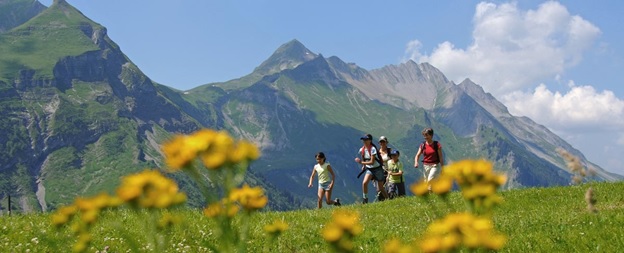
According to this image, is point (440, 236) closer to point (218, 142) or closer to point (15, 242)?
point (218, 142)

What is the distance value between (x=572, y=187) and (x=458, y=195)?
422 cm

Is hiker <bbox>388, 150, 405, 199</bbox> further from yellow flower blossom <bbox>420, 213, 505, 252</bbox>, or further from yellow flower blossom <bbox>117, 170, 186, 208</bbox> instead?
yellow flower blossom <bbox>420, 213, 505, 252</bbox>

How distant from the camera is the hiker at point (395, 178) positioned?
23234mm

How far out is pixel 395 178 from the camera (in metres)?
23.6

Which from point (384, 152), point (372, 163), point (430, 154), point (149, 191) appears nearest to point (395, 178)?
point (384, 152)

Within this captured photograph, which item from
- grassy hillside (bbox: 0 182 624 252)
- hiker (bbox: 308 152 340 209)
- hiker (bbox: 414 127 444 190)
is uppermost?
hiker (bbox: 414 127 444 190)

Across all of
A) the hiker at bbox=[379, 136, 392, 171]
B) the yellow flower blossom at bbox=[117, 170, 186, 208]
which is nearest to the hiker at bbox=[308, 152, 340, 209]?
the hiker at bbox=[379, 136, 392, 171]

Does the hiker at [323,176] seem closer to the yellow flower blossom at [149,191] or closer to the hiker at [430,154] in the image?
the hiker at [430,154]

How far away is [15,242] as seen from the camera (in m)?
10.2

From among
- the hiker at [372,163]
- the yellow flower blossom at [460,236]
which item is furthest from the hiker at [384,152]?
the yellow flower blossom at [460,236]

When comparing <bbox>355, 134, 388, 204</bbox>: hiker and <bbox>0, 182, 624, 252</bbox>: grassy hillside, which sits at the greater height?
<bbox>355, 134, 388, 204</bbox>: hiker

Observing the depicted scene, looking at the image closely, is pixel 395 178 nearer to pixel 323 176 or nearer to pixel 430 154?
pixel 323 176

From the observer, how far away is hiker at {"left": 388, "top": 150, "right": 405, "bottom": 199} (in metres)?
23.2

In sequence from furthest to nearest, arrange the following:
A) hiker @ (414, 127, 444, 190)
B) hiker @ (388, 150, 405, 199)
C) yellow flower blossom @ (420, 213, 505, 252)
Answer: hiker @ (388, 150, 405, 199) < hiker @ (414, 127, 444, 190) < yellow flower blossom @ (420, 213, 505, 252)
